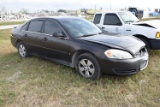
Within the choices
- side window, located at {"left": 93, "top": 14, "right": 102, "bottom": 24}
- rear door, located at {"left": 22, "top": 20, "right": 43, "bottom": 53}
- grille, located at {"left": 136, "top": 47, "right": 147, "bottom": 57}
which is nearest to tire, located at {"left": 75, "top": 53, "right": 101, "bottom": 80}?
grille, located at {"left": 136, "top": 47, "right": 147, "bottom": 57}

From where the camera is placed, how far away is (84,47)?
15.3ft

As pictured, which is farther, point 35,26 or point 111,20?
point 111,20

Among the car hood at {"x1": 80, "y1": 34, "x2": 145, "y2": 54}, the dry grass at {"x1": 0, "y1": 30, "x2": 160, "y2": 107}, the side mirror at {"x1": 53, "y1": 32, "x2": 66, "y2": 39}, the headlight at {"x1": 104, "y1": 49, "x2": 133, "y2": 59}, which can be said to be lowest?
the dry grass at {"x1": 0, "y1": 30, "x2": 160, "y2": 107}

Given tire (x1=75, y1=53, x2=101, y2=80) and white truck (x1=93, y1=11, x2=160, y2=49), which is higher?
white truck (x1=93, y1=11, x2=160, y2=49)

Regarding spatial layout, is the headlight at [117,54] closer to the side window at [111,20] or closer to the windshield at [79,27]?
the windshield at [79,27]

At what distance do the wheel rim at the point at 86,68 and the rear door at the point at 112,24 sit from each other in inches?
120

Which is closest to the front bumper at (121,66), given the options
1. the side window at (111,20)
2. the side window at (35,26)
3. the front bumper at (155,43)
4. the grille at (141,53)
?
the grille at (141,53)

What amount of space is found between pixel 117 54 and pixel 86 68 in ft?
2.73

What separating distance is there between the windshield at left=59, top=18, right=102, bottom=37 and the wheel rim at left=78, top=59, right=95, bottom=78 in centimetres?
77

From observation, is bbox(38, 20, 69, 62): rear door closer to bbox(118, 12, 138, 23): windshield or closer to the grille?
the grille

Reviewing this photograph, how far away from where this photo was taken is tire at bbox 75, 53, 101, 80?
4.48m

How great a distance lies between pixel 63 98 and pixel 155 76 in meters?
2.34

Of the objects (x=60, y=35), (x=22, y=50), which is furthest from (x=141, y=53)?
(x=22, y=50)

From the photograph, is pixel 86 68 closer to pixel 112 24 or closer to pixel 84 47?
pixel 84 47
